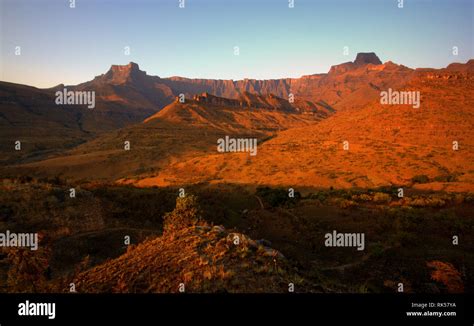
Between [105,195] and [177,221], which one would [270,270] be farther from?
[105,195]

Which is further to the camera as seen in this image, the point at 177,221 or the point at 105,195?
the point at 105,195

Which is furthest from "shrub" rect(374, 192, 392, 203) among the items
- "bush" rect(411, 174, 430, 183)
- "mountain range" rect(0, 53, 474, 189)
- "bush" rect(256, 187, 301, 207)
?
"bush" rect(411, 174, 430, 183)

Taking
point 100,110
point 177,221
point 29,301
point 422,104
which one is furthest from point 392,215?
point 100,110

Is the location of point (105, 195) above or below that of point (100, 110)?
below

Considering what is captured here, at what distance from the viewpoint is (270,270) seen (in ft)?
23.8

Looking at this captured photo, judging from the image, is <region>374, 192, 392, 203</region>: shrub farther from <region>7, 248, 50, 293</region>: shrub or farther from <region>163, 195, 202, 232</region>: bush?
<region>7, 248, 50, 293</region>: shrub

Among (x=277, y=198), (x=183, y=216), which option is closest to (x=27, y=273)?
(x=183, y=216)

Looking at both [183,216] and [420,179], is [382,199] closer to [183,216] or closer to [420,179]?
[420,179]

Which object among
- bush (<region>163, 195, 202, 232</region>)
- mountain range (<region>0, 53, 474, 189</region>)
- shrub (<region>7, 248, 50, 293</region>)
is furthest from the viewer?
mountain range (<region>0, 53, 474, 189</region>)

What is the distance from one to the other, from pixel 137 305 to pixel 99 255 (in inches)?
255

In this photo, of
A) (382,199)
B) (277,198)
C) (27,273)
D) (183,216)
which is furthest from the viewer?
(277,198)

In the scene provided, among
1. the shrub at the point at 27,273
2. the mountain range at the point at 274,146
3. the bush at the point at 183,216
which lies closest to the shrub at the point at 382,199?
the mountain range at the point at 274,146

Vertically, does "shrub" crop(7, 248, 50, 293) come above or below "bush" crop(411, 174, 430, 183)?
above

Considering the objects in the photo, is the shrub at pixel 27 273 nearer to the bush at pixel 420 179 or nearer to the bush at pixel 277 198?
the bush at pixel 277 198
